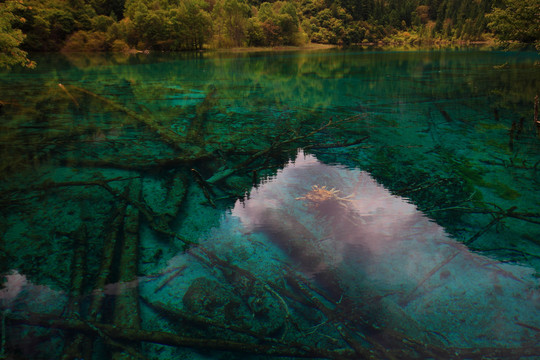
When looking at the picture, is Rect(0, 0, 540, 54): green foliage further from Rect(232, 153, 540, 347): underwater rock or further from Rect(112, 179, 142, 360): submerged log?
Rect(232, 153, 540, 347): underwater rock

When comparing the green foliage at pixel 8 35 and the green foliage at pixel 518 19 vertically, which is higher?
the green foliage at pixel 518 19

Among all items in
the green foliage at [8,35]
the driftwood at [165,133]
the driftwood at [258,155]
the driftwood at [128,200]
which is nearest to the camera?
the driftwood at [128,200]

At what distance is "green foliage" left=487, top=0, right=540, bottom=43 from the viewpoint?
2011cm

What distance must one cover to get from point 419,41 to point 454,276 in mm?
127648

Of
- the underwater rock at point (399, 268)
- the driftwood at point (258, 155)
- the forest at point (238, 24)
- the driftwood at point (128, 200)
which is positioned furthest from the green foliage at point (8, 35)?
the underwater rock at point (399, 268)

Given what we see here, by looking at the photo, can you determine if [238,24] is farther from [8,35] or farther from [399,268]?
[399,268]

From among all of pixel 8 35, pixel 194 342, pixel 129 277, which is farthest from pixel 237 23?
pixel 194 342

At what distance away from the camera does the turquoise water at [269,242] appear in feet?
9.85

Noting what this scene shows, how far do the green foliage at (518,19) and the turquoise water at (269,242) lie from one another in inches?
618

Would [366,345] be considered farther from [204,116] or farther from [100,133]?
[204,116]

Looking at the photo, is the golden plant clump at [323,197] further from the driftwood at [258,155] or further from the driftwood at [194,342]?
the driftwood at [194,342]

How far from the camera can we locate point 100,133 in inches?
400

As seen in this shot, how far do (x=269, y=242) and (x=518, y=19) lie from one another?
27.3 metres

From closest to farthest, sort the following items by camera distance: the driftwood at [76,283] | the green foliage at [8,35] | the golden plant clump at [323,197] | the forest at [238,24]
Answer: the driftwood at [76,283]
the golden plant clump at [323,197]
the green foliage at [8,35]
the forest at [238,24]
